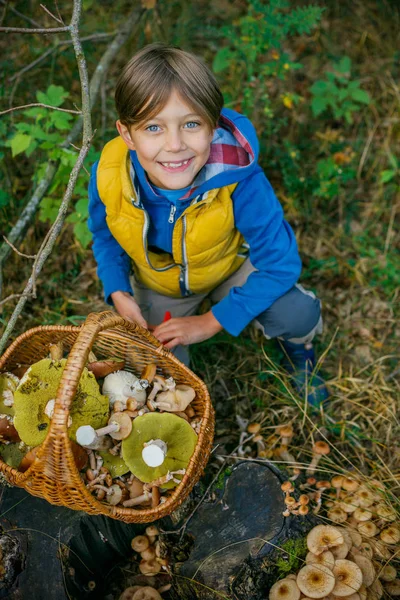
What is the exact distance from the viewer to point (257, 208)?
8.39 ft

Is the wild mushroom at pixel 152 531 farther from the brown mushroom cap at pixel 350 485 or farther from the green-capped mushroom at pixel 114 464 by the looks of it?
the brown mushroom cap at pixel 350 485

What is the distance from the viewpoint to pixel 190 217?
249 centimetres

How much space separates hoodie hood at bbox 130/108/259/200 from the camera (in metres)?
2.41

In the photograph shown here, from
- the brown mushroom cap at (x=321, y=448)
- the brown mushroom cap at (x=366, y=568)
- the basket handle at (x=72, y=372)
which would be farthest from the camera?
the brown mushroom cap at (x=321, y=448)

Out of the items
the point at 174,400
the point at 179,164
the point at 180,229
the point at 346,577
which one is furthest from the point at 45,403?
the point at 346,577

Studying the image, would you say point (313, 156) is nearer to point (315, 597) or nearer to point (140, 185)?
point (140, 185)

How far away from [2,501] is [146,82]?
79.4 inches

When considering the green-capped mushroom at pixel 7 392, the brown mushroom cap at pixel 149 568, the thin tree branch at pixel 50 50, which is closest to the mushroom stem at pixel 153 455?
the brown mushroom cap at pixel 149 568

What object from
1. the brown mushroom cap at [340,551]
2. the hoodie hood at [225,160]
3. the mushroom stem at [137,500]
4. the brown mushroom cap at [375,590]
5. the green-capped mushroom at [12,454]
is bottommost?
the brown mushroom cap at [375,590]

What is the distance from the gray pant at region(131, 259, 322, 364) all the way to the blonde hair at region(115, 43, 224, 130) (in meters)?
1.13

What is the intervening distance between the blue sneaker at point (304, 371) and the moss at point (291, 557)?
951mm

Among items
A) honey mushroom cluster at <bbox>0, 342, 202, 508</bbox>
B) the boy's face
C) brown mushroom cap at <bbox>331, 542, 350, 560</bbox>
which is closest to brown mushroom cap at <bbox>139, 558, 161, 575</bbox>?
honey mushroom cluster at <bbox>0, 342, 202, 508</bbox>

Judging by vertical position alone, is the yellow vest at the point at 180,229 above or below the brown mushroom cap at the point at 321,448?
above

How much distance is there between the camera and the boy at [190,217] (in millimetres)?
2162
